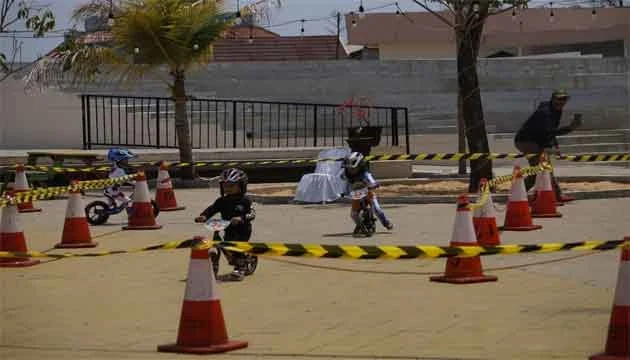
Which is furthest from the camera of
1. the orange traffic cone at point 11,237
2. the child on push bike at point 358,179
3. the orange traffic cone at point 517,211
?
the orange traffic cone at point 517,211

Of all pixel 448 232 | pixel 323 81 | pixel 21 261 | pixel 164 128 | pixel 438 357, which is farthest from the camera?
pixel 323 81

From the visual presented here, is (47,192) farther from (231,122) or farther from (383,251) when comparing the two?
(231,122)

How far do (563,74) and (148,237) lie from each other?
20.7 metres

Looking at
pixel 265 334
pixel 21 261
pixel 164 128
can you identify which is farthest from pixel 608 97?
pixel 265 334

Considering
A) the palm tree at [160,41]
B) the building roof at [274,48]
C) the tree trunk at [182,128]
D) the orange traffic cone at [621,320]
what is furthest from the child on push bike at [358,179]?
the building roof at [274,48]

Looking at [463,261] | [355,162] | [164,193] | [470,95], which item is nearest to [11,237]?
[355,162]

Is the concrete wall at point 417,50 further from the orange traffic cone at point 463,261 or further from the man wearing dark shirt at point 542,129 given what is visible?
the orange traffic cone at point 463,261

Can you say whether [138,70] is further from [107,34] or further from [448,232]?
[448,232]

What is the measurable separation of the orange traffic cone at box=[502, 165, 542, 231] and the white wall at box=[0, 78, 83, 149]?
1730 cm

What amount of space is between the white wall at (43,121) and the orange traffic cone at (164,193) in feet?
39.4

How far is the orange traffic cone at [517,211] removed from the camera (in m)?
14.4

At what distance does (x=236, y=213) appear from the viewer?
11195 mm

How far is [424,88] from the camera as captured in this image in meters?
32.7

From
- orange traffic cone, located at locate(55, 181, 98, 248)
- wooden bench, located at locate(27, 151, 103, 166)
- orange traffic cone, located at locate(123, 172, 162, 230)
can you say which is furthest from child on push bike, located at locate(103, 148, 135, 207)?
wooden bench, located at locate(27, 151, 103, 166)
